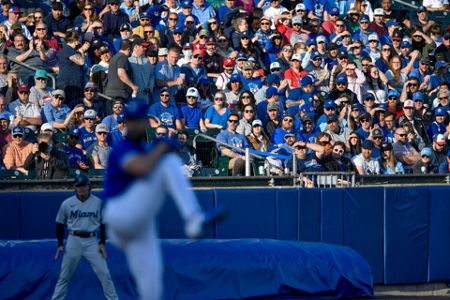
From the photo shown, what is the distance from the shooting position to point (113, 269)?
14312 millimetres

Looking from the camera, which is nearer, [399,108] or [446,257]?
[446,257]

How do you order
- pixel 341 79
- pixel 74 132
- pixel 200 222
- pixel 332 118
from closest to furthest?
pixel 200 222
pixel 74 132
pixel 332 118
pixel 341 79

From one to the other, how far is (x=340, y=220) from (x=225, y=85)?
3014 millimetres

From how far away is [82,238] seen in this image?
12.9 metres

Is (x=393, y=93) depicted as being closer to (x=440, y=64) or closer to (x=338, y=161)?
(x=440, y=64)

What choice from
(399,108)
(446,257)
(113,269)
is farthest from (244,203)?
(399,108)

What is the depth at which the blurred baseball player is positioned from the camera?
23.1ft

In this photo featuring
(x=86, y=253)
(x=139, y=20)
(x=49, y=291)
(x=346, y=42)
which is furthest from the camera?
(x=346, y=42)

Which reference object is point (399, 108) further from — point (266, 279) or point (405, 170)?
point (266, 279)

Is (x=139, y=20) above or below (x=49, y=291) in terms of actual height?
above

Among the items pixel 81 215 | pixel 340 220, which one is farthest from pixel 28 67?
pixel 340 220

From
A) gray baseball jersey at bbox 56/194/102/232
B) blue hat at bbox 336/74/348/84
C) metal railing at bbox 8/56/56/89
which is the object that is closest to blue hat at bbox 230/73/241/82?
blue hat at bbox 336/74/348/84

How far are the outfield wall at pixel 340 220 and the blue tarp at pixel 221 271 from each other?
2.38ft

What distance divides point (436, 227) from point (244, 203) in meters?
3.19
